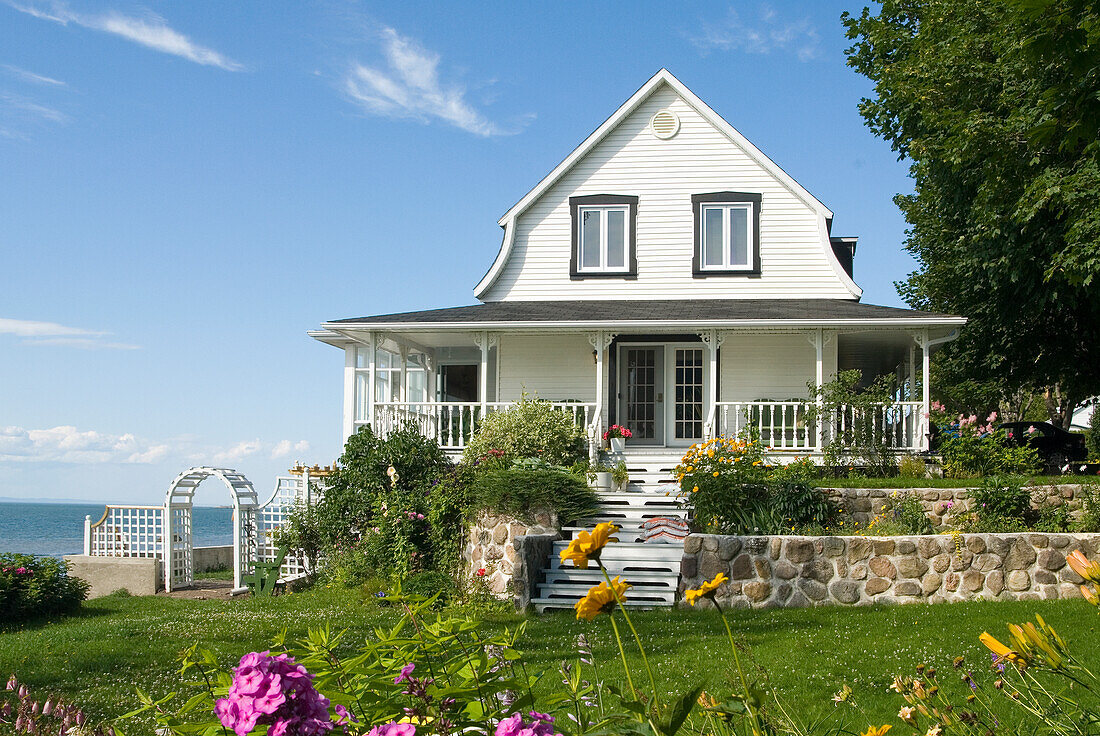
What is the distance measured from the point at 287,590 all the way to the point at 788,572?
8692mm

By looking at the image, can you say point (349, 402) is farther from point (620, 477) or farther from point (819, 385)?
point (819, 385)

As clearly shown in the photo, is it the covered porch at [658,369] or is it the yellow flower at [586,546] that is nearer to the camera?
the yellow flower at [586,546]

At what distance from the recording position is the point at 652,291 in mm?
19406

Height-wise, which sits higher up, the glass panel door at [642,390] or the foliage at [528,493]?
the glass panel door at [642,390]

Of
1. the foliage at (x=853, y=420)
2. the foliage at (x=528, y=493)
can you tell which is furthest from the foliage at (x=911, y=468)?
the foliage at (x=528, y=493)

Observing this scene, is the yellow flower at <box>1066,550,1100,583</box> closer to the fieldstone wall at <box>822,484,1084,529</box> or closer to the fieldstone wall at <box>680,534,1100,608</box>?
the fieldstone wall at <box>680,534,1100,608</box>

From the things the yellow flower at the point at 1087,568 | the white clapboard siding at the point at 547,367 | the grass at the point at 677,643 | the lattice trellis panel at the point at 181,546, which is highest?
the white clapboard siding at the point at 547,367

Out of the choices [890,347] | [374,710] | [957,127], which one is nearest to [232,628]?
[374,710]

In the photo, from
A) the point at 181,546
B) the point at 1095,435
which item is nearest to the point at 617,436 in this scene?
the point at 181,546

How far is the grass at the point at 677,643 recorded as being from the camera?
7289 millimetres

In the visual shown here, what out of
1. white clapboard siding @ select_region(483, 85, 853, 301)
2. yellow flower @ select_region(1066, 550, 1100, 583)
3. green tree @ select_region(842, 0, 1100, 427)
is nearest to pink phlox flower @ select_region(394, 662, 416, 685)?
yellow flower @ select_region(1066, 550, 1100, 583)

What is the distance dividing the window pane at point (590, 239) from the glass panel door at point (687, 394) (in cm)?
268

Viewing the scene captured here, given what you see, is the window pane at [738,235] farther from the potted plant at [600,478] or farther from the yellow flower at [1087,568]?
the yellow flower at [1087,568]

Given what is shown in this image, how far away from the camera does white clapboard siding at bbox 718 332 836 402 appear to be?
1853 centimetres
